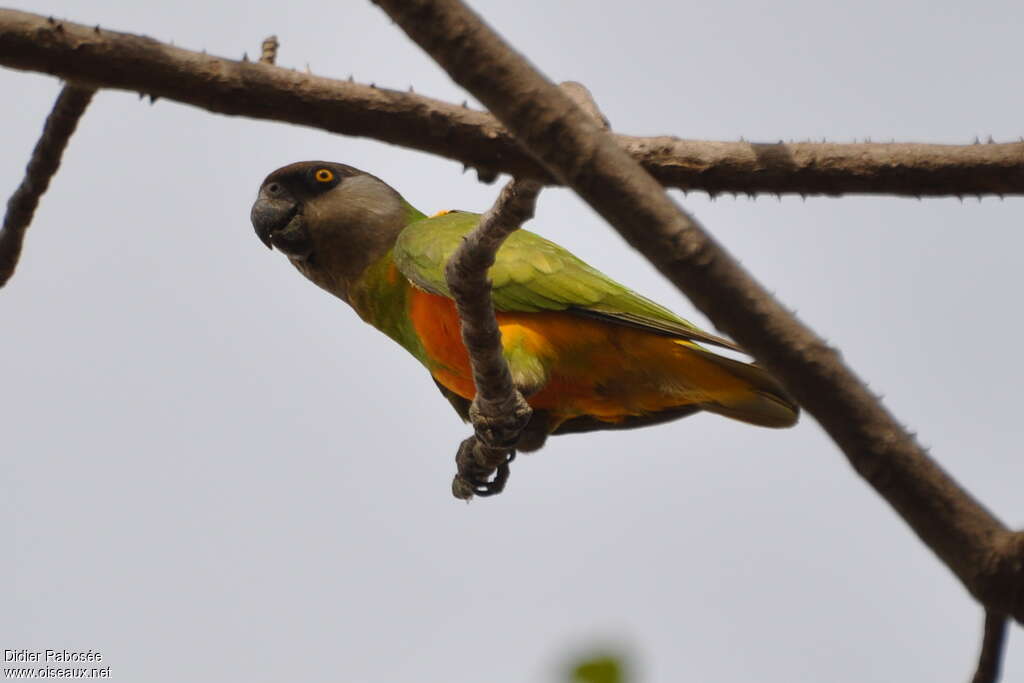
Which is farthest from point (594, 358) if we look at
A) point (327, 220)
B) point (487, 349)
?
point (327, 220)

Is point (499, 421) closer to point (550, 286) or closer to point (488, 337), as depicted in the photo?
point (488, 337)

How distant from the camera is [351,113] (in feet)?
11.3

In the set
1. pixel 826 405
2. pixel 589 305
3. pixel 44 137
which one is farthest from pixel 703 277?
pixel 589 305

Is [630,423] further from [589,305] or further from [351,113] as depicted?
[351,113]

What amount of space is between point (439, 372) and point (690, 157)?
10.1ft

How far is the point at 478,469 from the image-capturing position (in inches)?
242

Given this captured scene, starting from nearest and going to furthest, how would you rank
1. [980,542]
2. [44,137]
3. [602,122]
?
[980,542] → [602,122] → [44,137]

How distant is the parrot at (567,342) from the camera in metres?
6.34

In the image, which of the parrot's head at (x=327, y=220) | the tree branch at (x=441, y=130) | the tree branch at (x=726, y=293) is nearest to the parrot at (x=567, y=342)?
the parrot's head at (x=327, y=220)

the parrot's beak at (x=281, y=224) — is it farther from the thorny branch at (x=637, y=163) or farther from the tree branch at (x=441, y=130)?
the tree branch at (x=441, y=130)

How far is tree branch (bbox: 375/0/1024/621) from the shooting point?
192cm

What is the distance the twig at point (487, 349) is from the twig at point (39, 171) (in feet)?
5.38

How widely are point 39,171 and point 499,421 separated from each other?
237 cm

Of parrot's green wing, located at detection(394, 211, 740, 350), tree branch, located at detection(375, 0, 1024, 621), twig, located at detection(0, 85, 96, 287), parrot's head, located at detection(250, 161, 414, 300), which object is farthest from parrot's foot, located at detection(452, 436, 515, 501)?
tree branch, located at detection(375, 0, 1024, 621)
